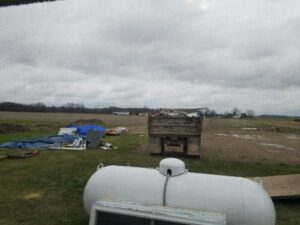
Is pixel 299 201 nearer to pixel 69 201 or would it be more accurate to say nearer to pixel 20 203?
pixel 69 201

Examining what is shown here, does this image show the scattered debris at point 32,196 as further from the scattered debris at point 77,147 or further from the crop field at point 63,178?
the scattered debris at point 77,147

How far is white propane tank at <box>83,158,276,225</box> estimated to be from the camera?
10.2ft

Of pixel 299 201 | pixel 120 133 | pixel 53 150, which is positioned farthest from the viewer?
pixel 120 133

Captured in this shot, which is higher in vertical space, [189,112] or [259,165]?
[189,112]

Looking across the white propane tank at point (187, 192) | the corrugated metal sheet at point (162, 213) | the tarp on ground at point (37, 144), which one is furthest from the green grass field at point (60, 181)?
the tarp on ground at point (37, 144)

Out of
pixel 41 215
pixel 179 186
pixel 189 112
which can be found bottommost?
pixel 41 215

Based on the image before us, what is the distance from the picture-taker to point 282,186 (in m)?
5.39

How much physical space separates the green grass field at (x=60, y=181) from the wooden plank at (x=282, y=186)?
18 cm

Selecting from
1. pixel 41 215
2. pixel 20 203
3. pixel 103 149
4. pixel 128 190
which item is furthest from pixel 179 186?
pixel 103 149

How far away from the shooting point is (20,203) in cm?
498

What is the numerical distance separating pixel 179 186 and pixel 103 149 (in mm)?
8225

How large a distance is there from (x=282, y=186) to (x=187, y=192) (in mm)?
2965

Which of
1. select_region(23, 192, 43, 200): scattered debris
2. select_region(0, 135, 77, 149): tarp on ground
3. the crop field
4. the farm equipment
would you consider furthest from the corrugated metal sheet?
select_region(0, 135, 77, 149): tarp on ground

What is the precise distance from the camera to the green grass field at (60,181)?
454 cm
